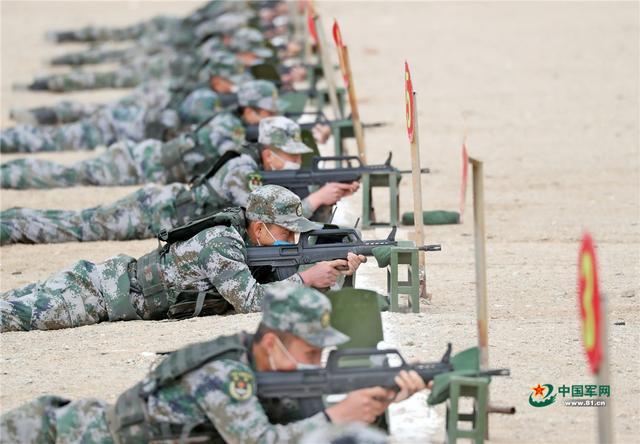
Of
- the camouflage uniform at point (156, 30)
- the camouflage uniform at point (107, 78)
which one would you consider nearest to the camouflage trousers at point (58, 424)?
the camouflage uniform at point (107, 78)

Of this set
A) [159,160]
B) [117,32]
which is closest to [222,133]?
[159,160]

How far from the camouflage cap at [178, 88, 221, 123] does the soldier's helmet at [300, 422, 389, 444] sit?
9.16 meters

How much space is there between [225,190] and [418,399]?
3.92 m

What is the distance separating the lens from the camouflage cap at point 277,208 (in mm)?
8797

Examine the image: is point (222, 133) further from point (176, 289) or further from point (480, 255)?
point (480, 255)

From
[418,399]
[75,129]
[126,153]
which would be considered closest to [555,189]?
[126,153]

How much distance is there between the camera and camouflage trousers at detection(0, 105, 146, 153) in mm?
16750

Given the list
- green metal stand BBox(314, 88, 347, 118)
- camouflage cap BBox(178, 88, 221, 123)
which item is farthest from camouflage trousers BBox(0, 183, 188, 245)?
green metal stand BBox(314, 88, 347, 118)

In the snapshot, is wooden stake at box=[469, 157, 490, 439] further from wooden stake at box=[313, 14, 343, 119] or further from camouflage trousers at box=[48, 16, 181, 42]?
camouflage trousers at box=[48, 16, 181, 42]

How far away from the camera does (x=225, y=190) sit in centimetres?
1112

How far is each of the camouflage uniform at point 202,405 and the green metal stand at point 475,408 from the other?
0.52m

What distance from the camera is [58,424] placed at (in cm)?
654

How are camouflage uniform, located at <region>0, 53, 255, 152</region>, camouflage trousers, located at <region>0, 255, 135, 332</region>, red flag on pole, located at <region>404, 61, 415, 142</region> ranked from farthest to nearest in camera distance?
1. camouflage uniform, located at <region>0, 53, 255, 152</region>
2. red flag on pole, located at <region>404, 61, 415, 142</region>
3. camouflage trousers, located at <region>0, 255, 135, 332</region>

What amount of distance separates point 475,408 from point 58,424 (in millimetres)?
1739
